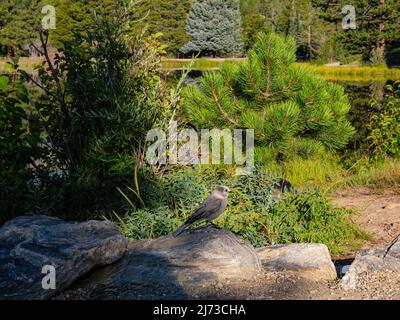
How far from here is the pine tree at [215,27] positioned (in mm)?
50062

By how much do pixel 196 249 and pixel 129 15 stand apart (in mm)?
3498

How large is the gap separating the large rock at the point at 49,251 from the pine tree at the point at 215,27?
4738 centimetres

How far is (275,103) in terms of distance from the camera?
775 cm

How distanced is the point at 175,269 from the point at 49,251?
73 centimetres

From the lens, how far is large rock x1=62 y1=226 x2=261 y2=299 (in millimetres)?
3404

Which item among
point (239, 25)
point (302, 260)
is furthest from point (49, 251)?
point (239, 25)

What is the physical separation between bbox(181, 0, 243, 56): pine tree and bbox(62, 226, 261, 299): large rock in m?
47.4

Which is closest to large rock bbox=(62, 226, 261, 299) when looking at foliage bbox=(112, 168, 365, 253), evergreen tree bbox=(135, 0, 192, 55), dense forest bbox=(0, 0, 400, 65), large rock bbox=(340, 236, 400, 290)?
large rock bbox=(340, 236, 400, 290)

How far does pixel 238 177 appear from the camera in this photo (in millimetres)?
5672

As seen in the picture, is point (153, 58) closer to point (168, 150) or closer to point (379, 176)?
point (168, 150)

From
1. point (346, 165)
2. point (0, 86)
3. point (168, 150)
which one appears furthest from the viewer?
point (346, 165)

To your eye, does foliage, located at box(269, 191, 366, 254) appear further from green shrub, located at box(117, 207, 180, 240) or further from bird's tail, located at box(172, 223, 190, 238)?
bird's tail, located at box(172, 223, 190, 238)

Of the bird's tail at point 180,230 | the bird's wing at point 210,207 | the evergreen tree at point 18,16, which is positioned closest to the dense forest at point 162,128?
Result: the bird's tail at point 180,230

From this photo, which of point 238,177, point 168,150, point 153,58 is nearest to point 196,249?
point 238,177
